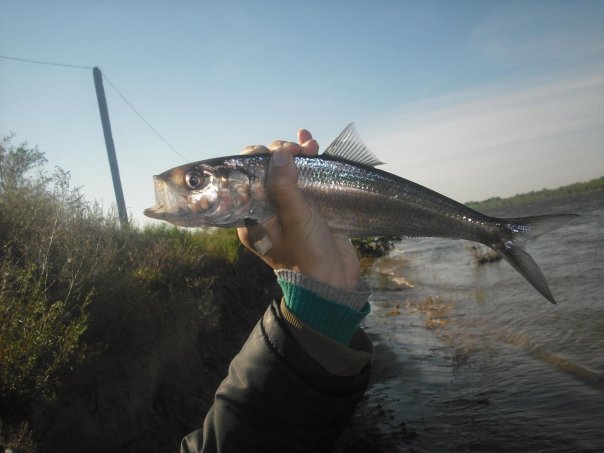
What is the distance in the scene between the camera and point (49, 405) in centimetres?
405

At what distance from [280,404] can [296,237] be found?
1.21 m

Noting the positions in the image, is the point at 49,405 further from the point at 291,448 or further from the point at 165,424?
the point at 291,448

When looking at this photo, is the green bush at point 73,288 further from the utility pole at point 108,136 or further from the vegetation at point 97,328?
the utility pole at point 108,136

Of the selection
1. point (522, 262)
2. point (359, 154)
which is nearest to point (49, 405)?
point (359, 154)

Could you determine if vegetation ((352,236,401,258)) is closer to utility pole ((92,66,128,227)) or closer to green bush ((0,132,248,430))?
utility pole ((92,66,128,227))

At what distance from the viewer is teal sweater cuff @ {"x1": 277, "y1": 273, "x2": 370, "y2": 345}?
2.27m

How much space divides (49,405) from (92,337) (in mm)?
1473

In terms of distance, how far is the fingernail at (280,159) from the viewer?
9.86 feet

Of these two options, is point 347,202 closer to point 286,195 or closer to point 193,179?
point 286,195

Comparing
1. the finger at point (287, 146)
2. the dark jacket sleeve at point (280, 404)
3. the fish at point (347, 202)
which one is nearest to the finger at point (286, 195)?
the fish at point (347, 202)

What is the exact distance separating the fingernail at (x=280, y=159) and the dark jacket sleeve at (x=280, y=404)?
1.35 meters

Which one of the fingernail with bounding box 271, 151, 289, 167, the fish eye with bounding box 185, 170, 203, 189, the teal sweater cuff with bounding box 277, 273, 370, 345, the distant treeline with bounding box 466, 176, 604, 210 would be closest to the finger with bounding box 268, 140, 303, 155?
the fingernail with bounding box 271, 151, 289, 167

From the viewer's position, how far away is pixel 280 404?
2029 millimetres

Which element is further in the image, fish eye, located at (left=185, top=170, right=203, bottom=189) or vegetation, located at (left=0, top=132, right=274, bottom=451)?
vegetation, located at (left=0, top=132, right=274, bottom=451)
